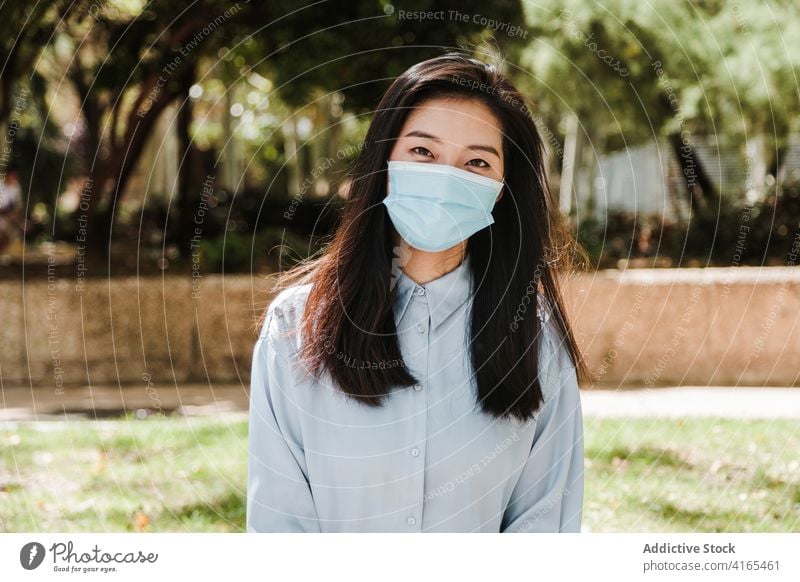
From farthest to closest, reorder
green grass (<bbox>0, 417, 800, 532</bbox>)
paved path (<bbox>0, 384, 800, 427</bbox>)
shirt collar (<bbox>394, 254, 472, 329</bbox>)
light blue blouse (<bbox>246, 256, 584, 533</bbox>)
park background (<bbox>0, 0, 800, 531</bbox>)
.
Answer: paved path (<bbox>0, 384, 800, 427</bbox>), park background (<bbox>0, 0, 800, 531</bbox>), green grass (<bbox>0, 417, 800, 532</bbox>), shirt collar (<bbox>394, 254, 472, 329</bbox>), light blue blouse (<bbox>246, 256, 584, 533</bbox>)

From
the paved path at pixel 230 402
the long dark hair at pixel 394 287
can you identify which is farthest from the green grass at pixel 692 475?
the long dark hair at pixel 394 287

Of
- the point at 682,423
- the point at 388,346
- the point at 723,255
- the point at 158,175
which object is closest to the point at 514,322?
the point at 388,346

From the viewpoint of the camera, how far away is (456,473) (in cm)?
254

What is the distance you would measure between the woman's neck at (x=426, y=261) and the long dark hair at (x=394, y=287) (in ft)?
0.19

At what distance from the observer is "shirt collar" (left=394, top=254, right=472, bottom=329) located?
267 centimetres

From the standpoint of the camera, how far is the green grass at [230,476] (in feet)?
15.1

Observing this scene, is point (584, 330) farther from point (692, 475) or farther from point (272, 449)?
point (272, 449)

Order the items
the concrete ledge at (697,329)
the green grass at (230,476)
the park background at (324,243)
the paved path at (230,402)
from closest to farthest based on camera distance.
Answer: the green grass at (230,476) → the park background at (324,243) → the paved path at (230,402) → the concrete ledge at (697,329)

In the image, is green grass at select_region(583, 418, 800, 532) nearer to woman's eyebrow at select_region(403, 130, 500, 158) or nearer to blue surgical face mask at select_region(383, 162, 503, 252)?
blue surgical face mask at select_region(383, 162, 503, 252)

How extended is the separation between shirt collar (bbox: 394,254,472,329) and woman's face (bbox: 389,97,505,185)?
31 centimetres

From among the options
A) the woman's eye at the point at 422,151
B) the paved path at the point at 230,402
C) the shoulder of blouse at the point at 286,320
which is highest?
the woman's eye at the point at 422,151

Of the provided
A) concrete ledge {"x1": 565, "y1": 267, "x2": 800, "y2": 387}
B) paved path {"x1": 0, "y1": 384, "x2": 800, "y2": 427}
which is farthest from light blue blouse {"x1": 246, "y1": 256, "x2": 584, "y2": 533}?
concrete ledge {"x1": 565, "y1": 267, "x2": 800, "y2": 387}

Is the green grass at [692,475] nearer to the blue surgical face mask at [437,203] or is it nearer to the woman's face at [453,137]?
the blue surgical face mask at [437,203]

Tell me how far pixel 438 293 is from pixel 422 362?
8.0 inches
